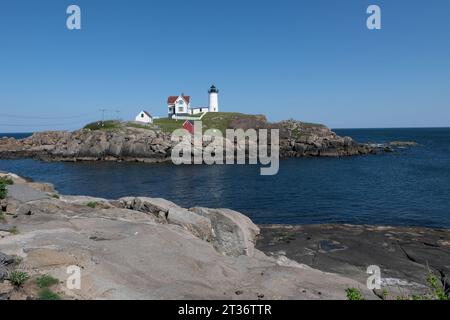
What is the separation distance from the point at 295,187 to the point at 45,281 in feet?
169

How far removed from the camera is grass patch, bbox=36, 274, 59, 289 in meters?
13.3

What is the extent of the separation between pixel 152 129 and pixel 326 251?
9160 cm

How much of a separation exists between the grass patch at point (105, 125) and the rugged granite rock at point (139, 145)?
508 centimetres

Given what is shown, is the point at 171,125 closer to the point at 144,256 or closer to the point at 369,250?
the point at 369,250

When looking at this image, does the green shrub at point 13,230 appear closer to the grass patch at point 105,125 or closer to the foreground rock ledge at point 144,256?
the foreground rock ledge at point 144,256

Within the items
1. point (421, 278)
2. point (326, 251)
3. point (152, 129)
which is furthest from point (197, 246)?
point (152, 129)

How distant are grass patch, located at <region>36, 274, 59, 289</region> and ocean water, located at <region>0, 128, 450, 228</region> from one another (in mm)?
29742

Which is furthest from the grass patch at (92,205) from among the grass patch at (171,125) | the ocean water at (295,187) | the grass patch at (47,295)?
the grass patch at (171,125)

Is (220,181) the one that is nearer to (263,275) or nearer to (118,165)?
(118,165)

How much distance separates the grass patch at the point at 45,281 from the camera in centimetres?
1332

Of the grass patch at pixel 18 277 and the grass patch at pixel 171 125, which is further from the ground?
the grass patch at pixel 171 125

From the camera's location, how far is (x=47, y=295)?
12.7 m

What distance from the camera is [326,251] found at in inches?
1158
